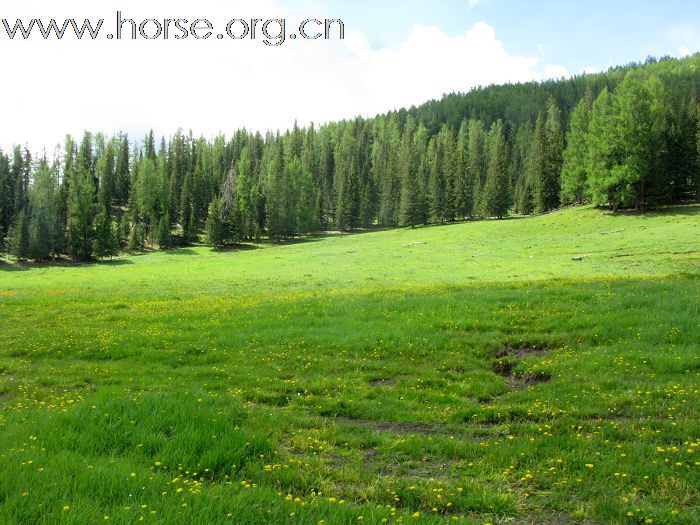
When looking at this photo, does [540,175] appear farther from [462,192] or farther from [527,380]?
[527,380]

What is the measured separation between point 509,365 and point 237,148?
181931mm

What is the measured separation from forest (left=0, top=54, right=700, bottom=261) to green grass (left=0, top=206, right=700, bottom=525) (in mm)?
50954

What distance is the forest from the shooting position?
64125mm

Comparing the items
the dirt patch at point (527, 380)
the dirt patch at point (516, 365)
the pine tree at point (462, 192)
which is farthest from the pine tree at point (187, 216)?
the dirt patch at point (527, 380)

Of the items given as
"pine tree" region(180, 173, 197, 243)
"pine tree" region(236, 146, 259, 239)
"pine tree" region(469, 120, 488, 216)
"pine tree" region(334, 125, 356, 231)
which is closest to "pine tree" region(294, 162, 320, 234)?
"pine tree" region(334, 125, 356, 231)

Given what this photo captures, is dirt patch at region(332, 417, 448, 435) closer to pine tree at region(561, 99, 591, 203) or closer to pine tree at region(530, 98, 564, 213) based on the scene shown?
pine tree at region(561, 99, 591, 203)

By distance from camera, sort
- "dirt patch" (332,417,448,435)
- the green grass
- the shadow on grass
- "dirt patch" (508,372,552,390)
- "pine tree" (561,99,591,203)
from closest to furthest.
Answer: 1. the green grass
2. "dirt patch" (332,417,448,435)
3. "dirt patch" (508,372,552,390)
4. "pine tree" (561,99,591,203)
5. the shadow on grass

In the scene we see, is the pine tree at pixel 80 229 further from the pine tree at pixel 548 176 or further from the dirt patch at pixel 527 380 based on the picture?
the dirt patch at pixel 527 380

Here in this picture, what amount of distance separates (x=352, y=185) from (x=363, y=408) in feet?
377

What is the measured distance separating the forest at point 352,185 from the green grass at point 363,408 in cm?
5095

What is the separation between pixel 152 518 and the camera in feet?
14.9

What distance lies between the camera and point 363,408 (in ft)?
31.8

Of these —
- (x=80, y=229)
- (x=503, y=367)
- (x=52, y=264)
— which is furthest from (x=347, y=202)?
(x=503, y=367)

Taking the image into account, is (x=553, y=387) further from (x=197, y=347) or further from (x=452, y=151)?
(x=452, y=151)
